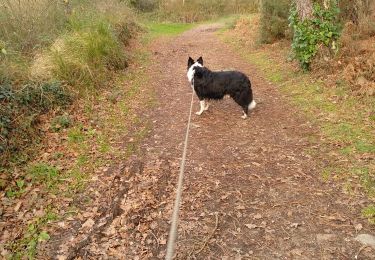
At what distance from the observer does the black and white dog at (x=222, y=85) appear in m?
6.84

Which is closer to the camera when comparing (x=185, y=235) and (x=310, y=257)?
(x=310, y=257)

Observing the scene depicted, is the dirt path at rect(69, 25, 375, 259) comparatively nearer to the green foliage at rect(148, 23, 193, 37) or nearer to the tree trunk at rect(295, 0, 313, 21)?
the tree trunk at rect(295, 0, 313, 21)

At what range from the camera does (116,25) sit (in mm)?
13844

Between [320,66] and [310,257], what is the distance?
6.70 meters

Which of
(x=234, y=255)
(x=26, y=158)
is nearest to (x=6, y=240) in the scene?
(x=26, y=158)

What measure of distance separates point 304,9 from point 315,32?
2.37 ft

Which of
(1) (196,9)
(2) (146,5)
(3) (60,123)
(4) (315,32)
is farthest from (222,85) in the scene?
(2) (146,5)

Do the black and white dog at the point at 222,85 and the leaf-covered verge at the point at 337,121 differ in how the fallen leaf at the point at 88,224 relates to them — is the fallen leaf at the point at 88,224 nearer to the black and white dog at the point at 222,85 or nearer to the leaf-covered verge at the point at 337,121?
the leaf-covered verge at the point at 337,121

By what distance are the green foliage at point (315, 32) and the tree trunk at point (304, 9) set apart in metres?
0.10

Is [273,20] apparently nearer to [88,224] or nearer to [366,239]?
[366,239]

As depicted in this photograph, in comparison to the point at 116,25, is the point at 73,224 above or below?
below

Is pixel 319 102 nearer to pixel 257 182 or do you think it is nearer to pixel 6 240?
pixel 257 182

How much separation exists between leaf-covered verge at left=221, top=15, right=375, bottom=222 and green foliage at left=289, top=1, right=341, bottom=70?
0.58 metres

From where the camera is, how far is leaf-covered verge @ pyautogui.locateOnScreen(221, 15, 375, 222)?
4.80 meters
